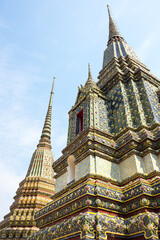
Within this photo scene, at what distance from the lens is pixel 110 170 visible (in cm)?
638

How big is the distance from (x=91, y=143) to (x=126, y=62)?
6151 mm

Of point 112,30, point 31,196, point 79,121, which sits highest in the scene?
point 112,30

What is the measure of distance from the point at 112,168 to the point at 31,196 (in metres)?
8.99

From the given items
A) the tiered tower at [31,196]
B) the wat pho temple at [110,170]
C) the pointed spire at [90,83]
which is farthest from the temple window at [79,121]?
the tiered tower at [31,196]

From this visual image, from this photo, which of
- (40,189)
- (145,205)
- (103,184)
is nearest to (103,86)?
(103,184)

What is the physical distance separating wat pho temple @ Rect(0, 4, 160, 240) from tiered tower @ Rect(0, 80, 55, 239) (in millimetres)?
97

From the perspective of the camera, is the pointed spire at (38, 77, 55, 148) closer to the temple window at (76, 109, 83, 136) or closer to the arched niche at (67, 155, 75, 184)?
the temple window at (76, 109, 83, 136)

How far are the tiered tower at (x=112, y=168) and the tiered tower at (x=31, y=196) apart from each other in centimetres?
536

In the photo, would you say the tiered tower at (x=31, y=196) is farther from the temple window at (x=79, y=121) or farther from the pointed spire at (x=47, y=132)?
the temple window at (x=79, y=121)

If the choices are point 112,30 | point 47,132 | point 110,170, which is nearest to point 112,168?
point 110,170

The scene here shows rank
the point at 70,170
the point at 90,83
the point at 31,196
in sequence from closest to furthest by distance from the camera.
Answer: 1. the point at 70,170
2. the point at 90,83
3. the point at 31,196

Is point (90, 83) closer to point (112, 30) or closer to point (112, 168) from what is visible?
point (112, 168)

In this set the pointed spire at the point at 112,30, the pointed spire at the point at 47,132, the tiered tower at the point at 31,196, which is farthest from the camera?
the pointed spire at the point at 47,132

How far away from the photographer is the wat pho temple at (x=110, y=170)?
4.63 meters
